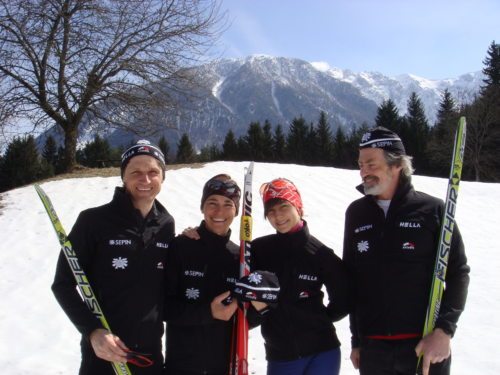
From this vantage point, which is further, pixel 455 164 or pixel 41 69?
pixel 41 69

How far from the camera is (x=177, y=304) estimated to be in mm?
2846

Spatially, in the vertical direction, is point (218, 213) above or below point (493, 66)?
below

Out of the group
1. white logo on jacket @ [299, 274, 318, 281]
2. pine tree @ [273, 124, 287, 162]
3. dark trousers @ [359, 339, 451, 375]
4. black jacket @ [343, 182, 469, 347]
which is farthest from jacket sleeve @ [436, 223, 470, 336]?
pine tree @ [273, 124, 287, 162]

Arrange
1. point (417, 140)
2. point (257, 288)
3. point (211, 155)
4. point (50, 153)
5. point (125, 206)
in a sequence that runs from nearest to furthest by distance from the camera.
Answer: point (257, 288) < point (125, 206) < point (417, 140) < point (50, 153) < point (211, 155)

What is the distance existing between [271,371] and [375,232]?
1212 millimetres

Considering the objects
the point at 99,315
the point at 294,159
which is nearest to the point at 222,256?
the point at 99,315

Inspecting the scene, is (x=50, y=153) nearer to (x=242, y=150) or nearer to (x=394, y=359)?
(x=242, y=150)

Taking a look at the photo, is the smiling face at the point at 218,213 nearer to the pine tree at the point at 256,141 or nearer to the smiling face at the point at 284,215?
the smiling face at the point at 284,215

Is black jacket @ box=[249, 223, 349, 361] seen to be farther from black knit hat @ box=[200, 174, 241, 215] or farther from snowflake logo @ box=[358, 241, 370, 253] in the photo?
black knit hat @ box=[200, 174, 241, 215]

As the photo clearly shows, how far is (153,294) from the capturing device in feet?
9.16

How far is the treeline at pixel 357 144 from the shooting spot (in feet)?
126

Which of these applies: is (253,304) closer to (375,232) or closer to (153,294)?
(153,294)

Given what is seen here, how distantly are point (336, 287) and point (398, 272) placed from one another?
0.44 meters

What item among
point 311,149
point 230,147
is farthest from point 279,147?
point 230,147
